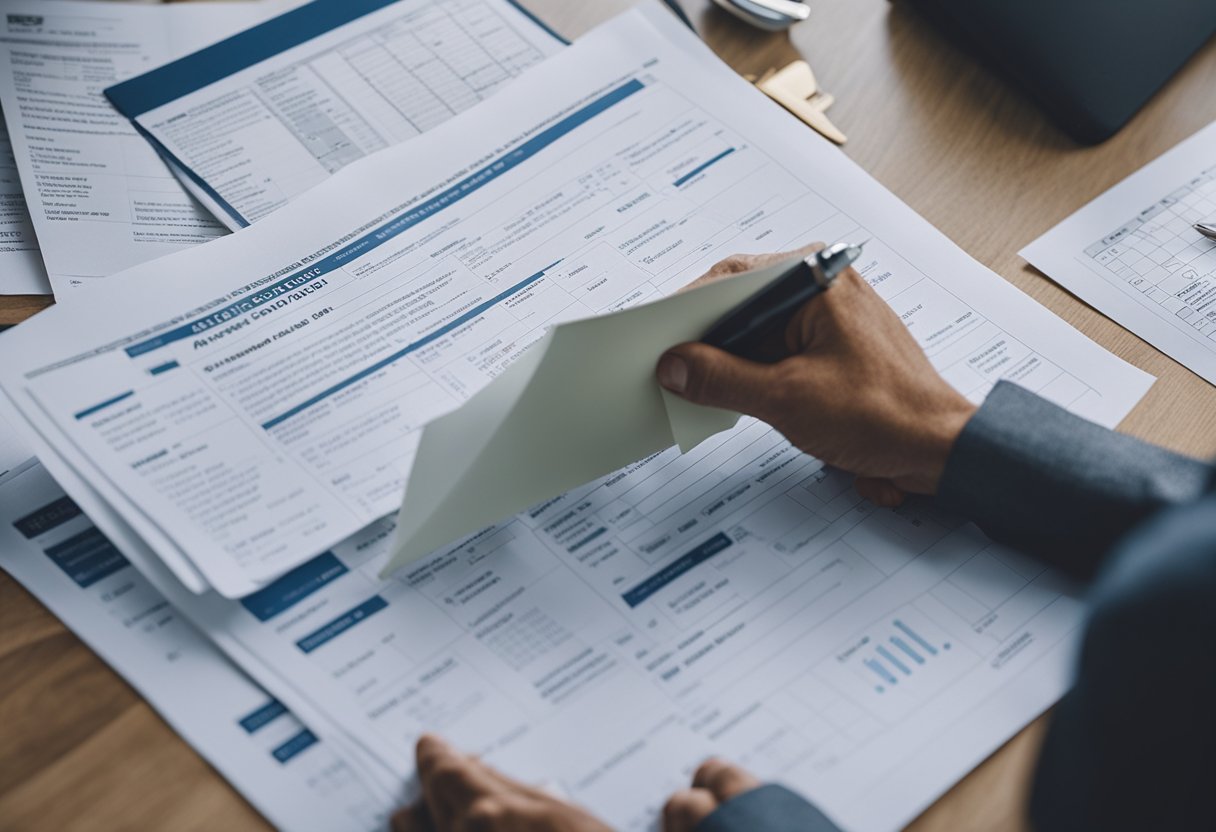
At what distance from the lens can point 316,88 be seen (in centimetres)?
84

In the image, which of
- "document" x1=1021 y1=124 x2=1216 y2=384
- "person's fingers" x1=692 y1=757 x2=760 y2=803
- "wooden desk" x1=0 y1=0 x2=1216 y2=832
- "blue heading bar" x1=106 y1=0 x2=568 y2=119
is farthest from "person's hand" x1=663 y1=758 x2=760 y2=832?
"blue heading bar" x1=106 y1=0 x2=568 y2=119

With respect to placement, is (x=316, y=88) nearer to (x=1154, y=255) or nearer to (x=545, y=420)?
(x=545, y=420)

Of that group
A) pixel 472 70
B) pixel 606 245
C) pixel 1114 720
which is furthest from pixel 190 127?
pixel 1114 720

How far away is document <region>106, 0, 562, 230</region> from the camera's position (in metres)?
0.79

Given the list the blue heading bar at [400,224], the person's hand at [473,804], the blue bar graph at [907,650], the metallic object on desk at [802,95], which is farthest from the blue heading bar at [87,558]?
the metallic object on desk at [802,95]

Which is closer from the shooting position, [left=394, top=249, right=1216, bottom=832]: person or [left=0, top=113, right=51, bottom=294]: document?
[left=394, top=249, right=1216, bottom=832]: person

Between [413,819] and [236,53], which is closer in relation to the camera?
[413,819]

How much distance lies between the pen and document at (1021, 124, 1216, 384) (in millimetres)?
250

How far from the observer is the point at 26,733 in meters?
0.54

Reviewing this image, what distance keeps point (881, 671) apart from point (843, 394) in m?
0.16

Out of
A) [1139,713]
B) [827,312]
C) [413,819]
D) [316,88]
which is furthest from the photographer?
[316,88]

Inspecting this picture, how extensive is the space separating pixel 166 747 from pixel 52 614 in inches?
4.3

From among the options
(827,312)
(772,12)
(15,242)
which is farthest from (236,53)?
(827,312)

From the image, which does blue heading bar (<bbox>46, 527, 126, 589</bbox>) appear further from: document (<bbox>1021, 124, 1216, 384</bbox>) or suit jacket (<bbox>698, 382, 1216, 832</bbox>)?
document (<bbox>1021, 124, 1216, 384</bbox>)
